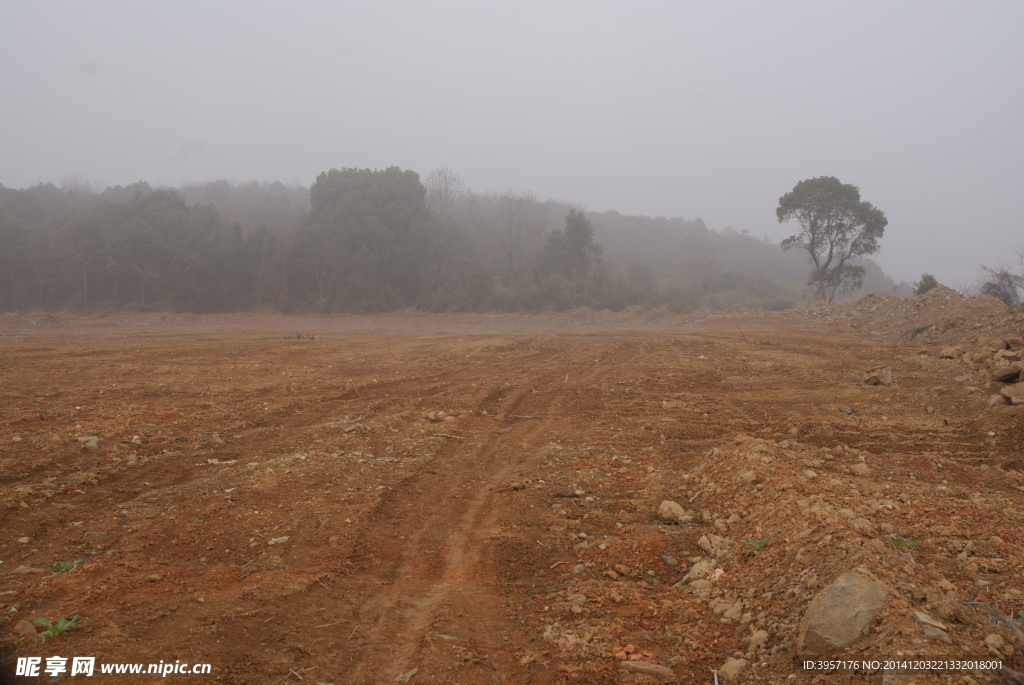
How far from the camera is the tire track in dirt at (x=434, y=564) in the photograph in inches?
112

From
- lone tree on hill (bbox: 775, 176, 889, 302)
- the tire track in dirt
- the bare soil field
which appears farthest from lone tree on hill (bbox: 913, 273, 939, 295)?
the tire track in dirt

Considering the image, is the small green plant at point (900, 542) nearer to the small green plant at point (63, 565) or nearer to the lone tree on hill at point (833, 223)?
the small green plant at point (63, 565)

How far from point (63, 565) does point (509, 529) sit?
9.37 feet

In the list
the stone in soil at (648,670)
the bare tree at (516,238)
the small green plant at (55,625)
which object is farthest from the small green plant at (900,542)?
the bare tree at (516,238)

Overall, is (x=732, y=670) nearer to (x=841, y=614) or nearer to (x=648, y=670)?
(x=648, y=670)

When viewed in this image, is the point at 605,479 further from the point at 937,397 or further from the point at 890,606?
the point at 937,397

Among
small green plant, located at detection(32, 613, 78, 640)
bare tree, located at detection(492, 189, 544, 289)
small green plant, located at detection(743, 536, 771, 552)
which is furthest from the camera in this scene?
bare tree, located at detection(492, 189, 544, 289)

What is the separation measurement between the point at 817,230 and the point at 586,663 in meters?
33.8

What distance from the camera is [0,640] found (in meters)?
2.55

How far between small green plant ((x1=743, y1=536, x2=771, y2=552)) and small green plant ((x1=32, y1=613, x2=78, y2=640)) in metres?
3.71

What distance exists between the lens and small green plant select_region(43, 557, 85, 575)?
3.36m

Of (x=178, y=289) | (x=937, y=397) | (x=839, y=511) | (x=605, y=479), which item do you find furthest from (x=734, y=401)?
(x=178, y=289)

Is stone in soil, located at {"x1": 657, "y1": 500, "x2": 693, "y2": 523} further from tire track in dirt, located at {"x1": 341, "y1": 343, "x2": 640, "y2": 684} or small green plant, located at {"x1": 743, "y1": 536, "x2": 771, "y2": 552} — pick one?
tire track in dirt, located at {"x1": 341, "y1": 343, "x2": 640, "y2": 684}

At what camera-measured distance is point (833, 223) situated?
30.8m
